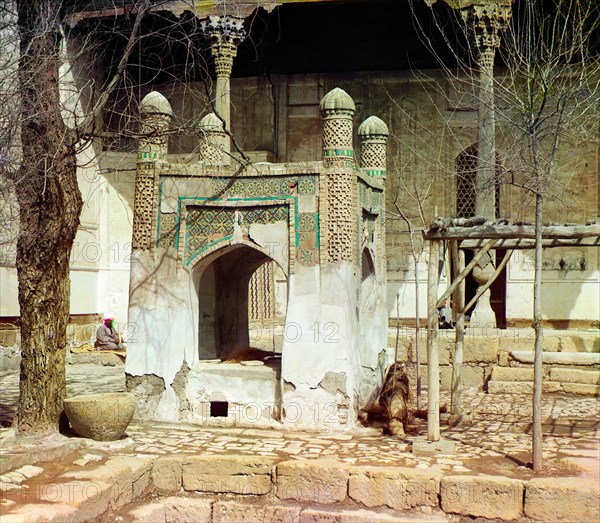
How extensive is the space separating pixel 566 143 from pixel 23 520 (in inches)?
569

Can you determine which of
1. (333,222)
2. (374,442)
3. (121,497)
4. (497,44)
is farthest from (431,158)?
(121,497)

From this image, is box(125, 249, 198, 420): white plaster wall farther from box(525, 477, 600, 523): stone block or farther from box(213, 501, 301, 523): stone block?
box(525, 477, 600, 523): stone block

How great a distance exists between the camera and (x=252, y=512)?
8883mm

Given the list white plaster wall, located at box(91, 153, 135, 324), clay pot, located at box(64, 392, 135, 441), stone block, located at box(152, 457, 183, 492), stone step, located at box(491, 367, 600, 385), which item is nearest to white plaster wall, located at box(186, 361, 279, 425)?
clay pot, located at box(64, 392, 135, 441)

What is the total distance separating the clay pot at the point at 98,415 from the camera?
9648 mm

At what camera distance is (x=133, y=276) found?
11555mm

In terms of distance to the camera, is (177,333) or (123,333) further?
(123,333)

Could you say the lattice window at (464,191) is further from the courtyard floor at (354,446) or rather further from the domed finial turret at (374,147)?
the courtyard floor at (354,446)

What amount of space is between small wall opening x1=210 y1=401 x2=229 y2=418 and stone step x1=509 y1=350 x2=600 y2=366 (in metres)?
5.70

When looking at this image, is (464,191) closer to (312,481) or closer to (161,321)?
(161,321)

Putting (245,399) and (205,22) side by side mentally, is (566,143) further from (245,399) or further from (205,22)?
(245,399)

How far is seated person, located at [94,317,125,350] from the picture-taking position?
18984 mm

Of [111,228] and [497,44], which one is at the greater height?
[497,44]

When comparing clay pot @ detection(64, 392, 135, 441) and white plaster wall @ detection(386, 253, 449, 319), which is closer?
clay pot @ detection(64, 392, 135, 441)
